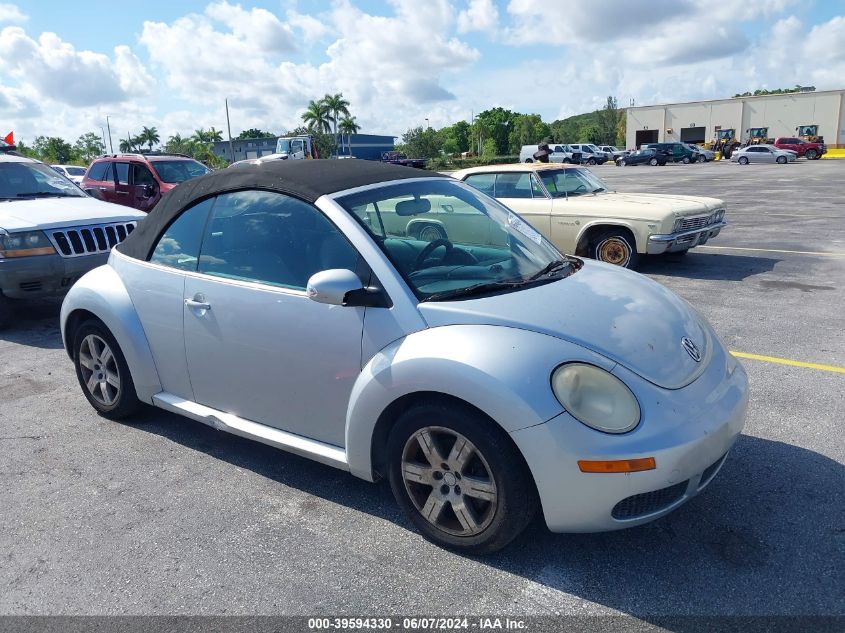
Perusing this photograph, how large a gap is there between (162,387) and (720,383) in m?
3.08

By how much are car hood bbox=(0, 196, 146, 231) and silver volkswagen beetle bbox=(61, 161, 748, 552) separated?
3.26 metres

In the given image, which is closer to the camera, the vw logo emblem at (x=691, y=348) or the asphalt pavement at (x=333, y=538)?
the asphalt pavement at (x=333, y=538)

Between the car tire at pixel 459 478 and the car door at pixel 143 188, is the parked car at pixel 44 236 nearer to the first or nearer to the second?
the car door at pixel 143 188

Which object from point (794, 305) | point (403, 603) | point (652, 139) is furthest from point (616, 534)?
point (652, 139)

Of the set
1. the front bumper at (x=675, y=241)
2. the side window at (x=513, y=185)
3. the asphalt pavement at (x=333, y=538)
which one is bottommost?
the asphalt pavement at (x=333, y=538)

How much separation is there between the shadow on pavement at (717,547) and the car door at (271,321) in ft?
1.68

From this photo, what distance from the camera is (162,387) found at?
13.1 ft

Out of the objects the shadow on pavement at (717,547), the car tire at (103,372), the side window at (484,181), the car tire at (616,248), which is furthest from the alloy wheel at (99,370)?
the side window at (484,181)

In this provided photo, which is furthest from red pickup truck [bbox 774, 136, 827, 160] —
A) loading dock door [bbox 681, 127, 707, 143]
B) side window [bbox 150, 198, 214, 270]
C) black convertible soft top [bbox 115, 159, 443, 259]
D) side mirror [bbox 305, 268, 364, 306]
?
side mirror [bbox 305, 268, 364, 306]

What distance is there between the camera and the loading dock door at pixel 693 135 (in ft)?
238

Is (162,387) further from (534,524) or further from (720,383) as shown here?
(720,383)

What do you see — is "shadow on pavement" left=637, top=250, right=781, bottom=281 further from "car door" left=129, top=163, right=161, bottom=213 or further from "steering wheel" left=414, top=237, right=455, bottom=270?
"car door" left=129, top=163, right=161, bottom=213

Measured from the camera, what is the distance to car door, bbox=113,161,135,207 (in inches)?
523

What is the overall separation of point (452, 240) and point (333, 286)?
95cm
